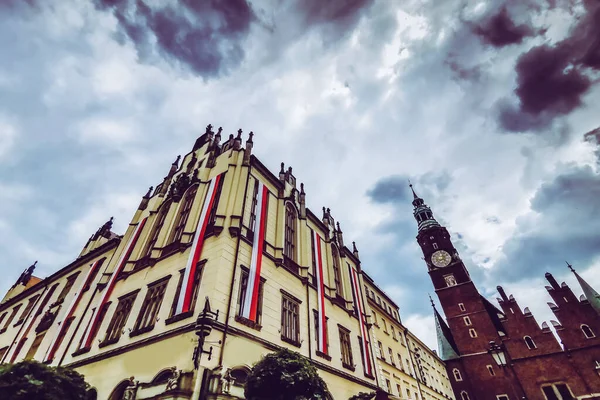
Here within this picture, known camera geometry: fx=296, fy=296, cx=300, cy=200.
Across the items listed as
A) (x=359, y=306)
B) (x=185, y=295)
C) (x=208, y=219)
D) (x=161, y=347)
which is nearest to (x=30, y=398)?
(x=161, y=347)

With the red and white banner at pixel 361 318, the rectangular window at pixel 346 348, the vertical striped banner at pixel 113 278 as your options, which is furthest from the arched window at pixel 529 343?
the vertical striped banner at pixel 113 278

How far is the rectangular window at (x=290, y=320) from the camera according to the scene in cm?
1730

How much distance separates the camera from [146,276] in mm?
18594

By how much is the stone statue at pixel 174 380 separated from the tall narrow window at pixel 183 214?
8689 millimetres

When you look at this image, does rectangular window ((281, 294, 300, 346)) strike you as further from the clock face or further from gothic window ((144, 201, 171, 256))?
the clock face

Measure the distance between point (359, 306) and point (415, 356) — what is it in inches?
766

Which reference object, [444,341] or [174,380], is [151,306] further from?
[444,341]

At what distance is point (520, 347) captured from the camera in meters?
45.3

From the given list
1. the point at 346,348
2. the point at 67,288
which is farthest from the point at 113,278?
the point at 346,348

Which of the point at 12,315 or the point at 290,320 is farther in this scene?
the point at 12,315

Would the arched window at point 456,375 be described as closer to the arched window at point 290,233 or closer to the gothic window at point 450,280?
the gothic window at point 450,280

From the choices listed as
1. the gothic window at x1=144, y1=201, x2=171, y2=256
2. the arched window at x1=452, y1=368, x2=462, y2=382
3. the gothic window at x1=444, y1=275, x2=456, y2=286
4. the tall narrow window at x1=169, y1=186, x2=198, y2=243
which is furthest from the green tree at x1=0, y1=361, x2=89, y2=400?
the gothic window at x1=444, y1=275, x2=456, y2=286

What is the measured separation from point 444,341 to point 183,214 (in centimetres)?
5527

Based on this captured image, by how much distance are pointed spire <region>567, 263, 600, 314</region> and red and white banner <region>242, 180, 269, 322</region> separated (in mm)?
53297
